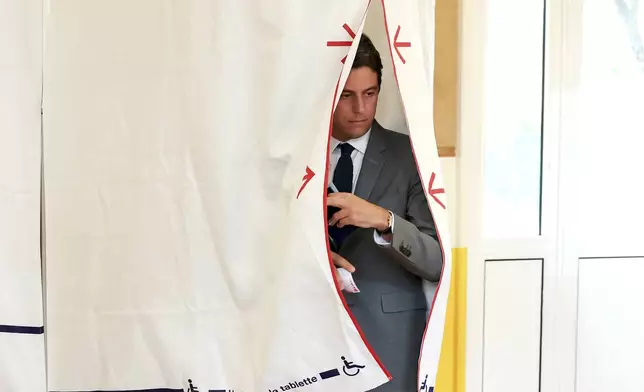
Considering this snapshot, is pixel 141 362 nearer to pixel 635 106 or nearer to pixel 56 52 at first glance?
pixel 56 52

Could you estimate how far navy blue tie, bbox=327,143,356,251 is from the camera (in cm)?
109

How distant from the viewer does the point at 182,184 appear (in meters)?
1.08

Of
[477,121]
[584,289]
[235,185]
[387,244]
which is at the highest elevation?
[477,121]

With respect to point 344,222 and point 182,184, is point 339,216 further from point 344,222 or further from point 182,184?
point 182,184

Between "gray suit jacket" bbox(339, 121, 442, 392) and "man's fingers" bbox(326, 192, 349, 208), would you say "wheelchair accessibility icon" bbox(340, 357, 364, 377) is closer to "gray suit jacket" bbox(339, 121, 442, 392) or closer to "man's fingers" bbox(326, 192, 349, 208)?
"gray suit jacket" bbox(339, 121, 442, 392)

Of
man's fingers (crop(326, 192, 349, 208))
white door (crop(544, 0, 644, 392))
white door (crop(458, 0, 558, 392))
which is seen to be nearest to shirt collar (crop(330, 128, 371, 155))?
man's fingers (crop(326, 192, 349, 208))

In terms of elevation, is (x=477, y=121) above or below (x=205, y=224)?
above

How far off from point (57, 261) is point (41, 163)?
187 millimetres

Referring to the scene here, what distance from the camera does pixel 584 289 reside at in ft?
4.30

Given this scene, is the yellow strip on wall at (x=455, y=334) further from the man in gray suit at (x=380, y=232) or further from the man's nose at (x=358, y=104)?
the man's nose at (x=358, y=104)

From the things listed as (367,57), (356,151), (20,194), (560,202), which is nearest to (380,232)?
(356,151)

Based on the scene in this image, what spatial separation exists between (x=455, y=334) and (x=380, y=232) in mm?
340

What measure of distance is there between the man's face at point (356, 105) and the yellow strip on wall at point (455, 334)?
0.35 m

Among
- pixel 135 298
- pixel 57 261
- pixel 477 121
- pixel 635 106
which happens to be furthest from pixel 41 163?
pixel 635 106
